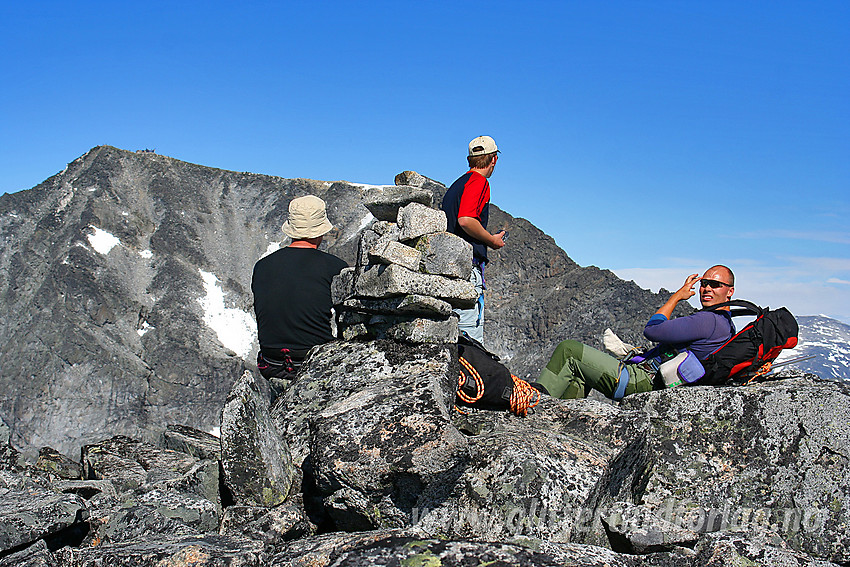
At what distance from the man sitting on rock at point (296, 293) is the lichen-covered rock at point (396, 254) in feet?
2.80

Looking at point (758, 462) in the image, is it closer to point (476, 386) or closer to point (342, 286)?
point (476, 386)

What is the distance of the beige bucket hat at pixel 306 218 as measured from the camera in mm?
6754

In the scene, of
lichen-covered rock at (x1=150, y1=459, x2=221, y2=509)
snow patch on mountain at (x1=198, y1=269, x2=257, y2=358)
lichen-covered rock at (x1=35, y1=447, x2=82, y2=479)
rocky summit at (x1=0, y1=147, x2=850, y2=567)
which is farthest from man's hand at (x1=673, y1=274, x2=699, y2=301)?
snow patch on mountain at (x1=198, y1=269, x2=257, y2=358)

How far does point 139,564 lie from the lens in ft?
11.9

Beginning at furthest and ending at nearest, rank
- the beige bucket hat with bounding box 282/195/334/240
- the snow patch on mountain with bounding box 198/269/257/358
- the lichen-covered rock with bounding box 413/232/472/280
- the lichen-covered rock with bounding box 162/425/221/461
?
the snow patch on mountain with bounding box 198/269/257/358 < the lichen-covered rock with bounding box 162/425/221/461 < the beige bucket hat with bounding box 282/195/334/240 < the lichen-covered rock with bounding box 413/232/472/280

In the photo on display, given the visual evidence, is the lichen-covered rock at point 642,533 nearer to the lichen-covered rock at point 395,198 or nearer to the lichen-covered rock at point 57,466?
the lichen-covered rock at point 395,198

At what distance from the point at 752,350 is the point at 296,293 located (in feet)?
15.0

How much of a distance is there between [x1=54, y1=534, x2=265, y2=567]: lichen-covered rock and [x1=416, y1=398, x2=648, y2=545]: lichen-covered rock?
1.17 m

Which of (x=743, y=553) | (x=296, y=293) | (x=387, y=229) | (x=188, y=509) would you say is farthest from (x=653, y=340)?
(x=188, y=509)

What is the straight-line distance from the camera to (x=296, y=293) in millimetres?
6680

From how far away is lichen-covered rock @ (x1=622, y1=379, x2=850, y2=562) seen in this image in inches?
193

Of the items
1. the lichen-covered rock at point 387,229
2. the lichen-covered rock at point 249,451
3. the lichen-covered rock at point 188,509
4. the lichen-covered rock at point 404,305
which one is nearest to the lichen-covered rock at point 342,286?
the lichen-covered rock at point 404,305

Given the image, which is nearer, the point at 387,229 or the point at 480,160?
the point at 387,229

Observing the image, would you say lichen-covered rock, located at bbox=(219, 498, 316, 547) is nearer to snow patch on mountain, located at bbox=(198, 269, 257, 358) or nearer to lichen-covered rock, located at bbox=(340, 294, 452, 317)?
lichen-covered rock, located at bbox=(340, 294, 452, 317)
